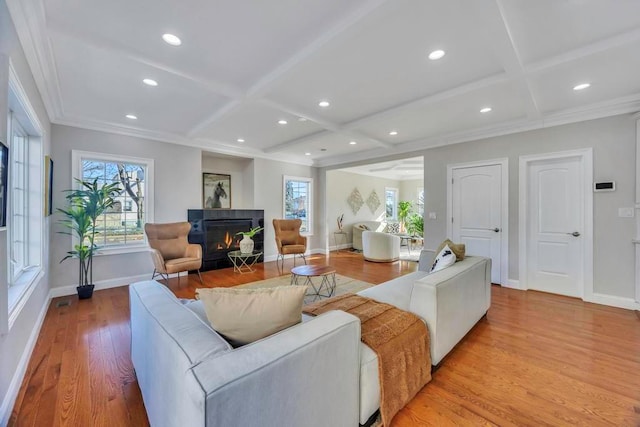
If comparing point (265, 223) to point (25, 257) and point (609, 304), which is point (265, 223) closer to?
point (25, 257)

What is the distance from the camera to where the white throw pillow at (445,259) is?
2.55m

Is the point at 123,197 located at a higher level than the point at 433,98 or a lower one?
lower

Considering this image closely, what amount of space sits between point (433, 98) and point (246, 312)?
3.04 metres

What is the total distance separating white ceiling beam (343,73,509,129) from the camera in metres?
2.64

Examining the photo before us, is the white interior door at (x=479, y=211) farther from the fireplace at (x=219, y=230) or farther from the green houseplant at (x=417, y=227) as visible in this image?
the fireplace at (x=219, y=230)

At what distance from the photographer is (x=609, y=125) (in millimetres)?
3324

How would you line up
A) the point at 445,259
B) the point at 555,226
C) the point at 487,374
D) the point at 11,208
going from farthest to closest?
the point at 555,226, the point at 445,259, the point at 487,374, the point at 11,208

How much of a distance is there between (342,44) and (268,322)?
2.05 m

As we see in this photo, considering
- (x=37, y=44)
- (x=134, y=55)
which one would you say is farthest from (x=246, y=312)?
(x=37, y=44)

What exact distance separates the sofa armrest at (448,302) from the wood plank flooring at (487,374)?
0.20 meters

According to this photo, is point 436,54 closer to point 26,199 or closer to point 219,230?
point 26,199

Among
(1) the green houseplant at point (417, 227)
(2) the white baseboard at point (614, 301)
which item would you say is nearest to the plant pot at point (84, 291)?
(2) the white baseboard at point (614, 301)

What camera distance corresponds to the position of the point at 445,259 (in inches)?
104

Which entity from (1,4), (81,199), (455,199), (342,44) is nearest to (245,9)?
(342,44)
